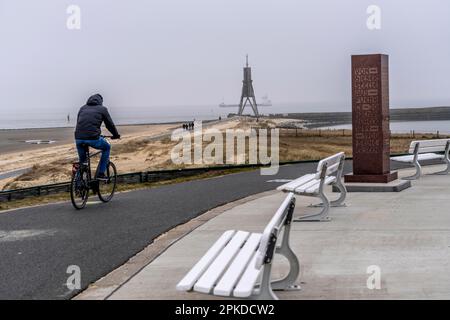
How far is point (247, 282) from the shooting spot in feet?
16.0

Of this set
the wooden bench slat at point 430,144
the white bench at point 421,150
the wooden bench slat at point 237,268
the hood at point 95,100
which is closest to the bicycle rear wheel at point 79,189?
the hood at point 95,100

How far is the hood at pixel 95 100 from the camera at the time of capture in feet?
38.7

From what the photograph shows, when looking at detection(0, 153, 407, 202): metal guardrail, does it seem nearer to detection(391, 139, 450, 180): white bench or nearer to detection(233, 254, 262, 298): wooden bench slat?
detection(391, 139, 450, 180): white bench

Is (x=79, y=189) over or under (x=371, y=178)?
over

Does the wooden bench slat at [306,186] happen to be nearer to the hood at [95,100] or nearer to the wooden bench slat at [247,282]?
the hood at [95,100]

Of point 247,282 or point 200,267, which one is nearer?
point 247,282

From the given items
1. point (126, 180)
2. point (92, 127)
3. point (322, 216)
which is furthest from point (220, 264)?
point (126, 180)

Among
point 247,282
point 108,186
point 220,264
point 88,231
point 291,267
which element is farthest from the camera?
point 108,186

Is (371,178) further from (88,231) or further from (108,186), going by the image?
(88,231)

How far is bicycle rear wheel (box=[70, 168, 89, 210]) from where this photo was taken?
11.2m

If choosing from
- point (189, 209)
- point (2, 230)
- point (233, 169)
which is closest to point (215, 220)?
point (189, 209)

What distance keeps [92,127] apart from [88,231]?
2510mm

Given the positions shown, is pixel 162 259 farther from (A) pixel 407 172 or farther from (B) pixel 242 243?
(A) pixel 407 172
